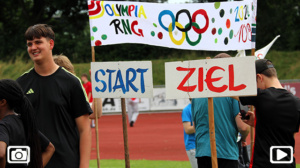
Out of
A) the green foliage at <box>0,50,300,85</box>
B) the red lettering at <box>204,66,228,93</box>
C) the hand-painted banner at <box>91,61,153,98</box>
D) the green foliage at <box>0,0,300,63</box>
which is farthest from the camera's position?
the green foliage at <box>0,0,300,63</box>

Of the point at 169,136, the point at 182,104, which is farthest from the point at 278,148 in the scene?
the point at 182,104

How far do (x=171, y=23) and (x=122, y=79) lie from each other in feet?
5.66

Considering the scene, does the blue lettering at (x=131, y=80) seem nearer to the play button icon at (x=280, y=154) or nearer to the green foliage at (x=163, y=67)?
the play button icon at (x=280, y=154)

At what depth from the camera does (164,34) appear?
Result: 26.3 feet

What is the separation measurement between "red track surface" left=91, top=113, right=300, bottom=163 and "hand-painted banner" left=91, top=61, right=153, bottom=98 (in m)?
6.67

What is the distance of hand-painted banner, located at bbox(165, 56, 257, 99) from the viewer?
4.91 m

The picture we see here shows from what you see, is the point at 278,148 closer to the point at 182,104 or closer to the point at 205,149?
the point at 205,149

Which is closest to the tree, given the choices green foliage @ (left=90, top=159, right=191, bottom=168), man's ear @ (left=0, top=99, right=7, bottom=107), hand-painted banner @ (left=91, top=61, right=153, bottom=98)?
green foliage @ (left=90, top=159, right=191, bottom=168)

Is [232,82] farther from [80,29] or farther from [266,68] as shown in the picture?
[80,29]

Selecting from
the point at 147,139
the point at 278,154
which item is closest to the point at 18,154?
the point at 278,154

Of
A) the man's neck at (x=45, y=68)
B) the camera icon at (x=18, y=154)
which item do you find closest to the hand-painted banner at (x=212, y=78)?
the man's neck at (x=45, y=68)

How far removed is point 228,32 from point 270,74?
3.02 m

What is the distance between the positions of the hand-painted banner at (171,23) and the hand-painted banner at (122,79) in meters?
1.16

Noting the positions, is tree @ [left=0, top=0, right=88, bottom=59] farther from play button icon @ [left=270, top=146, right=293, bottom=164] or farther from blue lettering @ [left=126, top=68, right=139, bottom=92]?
play button icon @ [left=270, top=146, right=293, bottom=164]
